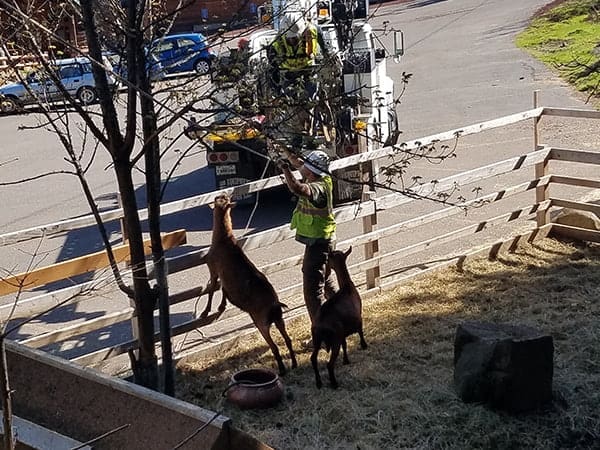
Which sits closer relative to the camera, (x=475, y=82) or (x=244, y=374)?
(x=244, y=374)

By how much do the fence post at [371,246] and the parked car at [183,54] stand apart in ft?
7.80

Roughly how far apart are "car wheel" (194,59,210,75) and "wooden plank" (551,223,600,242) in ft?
18.4

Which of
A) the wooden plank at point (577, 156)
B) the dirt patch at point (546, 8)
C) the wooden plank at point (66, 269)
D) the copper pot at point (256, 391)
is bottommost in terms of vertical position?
the dirt patch at point (546, 8)

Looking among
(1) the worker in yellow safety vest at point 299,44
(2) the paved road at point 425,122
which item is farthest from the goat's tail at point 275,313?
(1) the worker in yellow safety vest at point 299,44

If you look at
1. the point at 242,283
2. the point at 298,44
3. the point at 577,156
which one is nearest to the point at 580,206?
the point at 577,156

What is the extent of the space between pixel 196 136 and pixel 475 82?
73.1ft

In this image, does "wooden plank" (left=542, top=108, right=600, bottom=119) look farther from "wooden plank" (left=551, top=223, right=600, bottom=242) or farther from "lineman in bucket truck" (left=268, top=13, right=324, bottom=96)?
"lineman in bucket truck" (left=268, top=13, right=324, bottom=96)

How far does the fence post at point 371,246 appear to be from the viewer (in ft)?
29.2

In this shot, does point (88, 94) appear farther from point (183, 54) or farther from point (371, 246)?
point (371, 246)

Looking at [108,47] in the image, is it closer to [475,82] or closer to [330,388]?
[330,388]

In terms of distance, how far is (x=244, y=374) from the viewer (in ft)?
22.5

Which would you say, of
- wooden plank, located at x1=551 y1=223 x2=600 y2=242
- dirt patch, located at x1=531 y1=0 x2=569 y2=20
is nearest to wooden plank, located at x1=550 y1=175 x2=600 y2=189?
wooden plank, located at x1=551 y1=223 x2=600 y2=242

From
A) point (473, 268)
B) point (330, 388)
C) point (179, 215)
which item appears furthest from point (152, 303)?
point (179, 215)

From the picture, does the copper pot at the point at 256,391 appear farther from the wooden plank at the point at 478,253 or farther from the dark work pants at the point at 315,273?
the wooden plank at the point at 478,253
